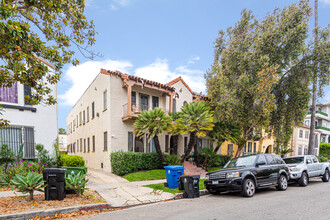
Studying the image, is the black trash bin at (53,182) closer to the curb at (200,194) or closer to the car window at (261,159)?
the curb at (200,194)

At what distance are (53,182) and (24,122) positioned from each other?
6533 mm

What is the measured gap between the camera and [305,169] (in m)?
11.1

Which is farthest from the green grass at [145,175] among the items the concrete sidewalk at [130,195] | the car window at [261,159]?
A: the car window at [261,159]

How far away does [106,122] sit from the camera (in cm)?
1619

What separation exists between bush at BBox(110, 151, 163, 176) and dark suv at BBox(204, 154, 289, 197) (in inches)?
Answer: 242

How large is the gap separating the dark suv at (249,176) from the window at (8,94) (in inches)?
428

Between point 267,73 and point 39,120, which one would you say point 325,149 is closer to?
point 267,73

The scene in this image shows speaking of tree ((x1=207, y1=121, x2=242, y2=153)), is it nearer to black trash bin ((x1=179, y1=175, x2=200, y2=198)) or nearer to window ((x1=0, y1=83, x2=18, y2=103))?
black trash bin ((x1=179, y1=175, x2=200, y2=198))

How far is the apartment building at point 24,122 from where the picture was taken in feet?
36.6

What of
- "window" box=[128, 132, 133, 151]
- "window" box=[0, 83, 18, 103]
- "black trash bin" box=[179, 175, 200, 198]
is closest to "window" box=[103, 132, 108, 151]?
"window" box=[128, 132, 133, 151]

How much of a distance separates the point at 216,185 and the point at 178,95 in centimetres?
1262

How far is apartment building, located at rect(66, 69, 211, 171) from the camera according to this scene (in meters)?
15.5

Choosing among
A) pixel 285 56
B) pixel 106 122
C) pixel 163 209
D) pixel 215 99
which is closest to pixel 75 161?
pixel 106 122

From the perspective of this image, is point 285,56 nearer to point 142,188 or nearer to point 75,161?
point 142,188
